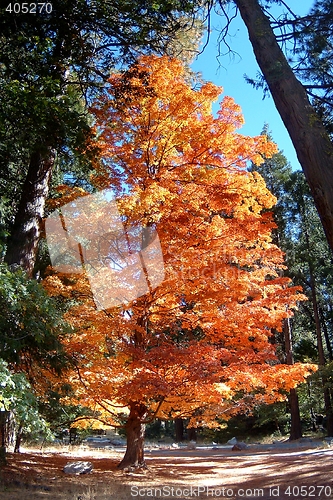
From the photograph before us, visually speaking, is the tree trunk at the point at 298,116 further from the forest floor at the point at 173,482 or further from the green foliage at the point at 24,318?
the forest floor at the point at 173,482

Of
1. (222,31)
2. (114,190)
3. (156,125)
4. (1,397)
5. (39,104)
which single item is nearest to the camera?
(1,397)

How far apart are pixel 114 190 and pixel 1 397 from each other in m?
5.94

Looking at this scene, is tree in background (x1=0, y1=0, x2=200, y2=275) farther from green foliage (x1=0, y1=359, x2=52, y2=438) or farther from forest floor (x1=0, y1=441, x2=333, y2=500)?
forest floor (x1=0, y1=441, x2=333, y2=500)

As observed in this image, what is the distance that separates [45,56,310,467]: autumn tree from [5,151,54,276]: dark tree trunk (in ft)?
3.73

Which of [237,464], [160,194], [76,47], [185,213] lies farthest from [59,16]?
[237,464]

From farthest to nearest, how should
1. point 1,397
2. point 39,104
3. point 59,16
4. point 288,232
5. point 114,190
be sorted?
point 288,232 → point 114,190 → point 59,16 → point 39,104 → point 1,397

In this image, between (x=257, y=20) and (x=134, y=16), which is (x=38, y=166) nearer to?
(x=134, y=16)

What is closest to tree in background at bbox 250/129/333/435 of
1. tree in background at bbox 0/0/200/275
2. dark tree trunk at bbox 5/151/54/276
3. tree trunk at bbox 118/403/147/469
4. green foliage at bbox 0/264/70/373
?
tree trunk at bbox 118/403/147/469

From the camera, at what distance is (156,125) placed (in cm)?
807

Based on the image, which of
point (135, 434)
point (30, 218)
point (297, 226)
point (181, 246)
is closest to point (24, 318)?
point (30, 218)

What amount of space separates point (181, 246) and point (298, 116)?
384 centimetres

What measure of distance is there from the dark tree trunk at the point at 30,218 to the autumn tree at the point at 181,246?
114 centimetres

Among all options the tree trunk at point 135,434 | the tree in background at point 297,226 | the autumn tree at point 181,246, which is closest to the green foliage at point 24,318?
the autumn tree at point 181,246

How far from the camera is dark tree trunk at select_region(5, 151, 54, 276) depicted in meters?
7.61
